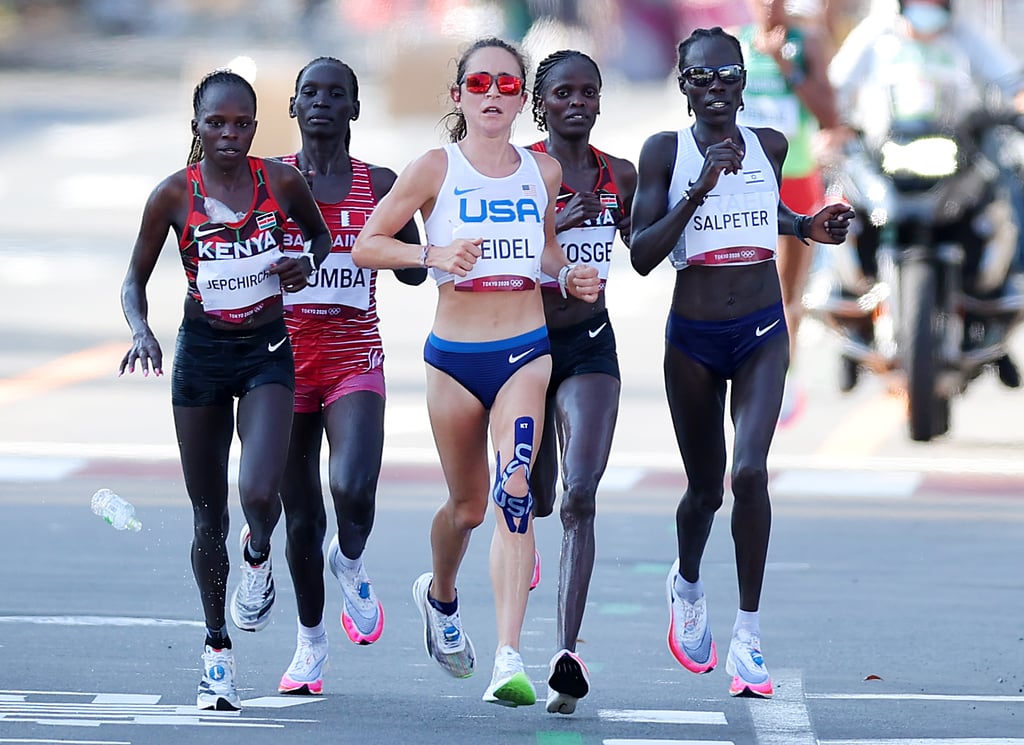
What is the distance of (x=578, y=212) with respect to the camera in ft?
26.2

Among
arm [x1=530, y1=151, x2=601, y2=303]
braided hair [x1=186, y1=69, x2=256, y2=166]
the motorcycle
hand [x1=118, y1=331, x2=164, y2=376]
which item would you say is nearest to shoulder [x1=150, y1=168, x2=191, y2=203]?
braided hair [x1=186, y1=69, x2=256, y2=166]

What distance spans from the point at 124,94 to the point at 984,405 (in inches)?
1012

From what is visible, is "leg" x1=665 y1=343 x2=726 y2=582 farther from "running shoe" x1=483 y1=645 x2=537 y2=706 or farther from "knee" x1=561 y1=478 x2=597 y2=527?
"running shoe" x1=483 y1=645 x2=537 y2=706

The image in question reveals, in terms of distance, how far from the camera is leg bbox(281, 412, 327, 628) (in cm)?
809

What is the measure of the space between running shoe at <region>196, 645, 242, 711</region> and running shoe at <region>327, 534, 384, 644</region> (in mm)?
1038

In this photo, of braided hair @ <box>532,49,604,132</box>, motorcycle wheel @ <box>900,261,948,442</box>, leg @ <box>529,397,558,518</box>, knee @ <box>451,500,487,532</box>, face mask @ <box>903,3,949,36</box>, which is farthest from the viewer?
face mask @ <box>903,3,949,36</box>

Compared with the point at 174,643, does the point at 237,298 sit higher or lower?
higher

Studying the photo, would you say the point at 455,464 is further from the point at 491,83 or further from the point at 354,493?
the point at 491,83

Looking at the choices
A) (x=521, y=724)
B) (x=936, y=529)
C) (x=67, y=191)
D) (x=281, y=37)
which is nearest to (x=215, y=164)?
(x=521, y=724)

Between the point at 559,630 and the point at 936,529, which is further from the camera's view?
the point at 936,529

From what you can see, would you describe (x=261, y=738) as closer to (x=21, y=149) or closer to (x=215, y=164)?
(x=215, y=164)

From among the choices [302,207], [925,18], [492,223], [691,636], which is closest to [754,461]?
[691,636]

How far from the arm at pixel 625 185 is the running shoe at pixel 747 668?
141 centimetres

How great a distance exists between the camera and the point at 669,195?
8.05 meters
